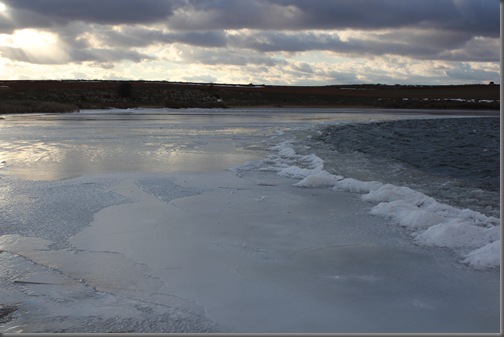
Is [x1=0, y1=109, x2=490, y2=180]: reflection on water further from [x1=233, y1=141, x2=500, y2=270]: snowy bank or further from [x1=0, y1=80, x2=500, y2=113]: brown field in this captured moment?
[x1=0, y1=80, x2=500, y2=113]: brown field

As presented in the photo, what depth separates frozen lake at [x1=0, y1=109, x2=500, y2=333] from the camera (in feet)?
11.9

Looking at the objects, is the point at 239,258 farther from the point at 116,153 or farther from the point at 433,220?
the point at 116,153

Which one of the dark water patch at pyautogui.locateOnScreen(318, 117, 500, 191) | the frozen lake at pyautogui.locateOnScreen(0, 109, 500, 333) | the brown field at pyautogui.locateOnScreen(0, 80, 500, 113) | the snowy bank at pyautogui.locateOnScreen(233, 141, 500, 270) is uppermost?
the brown field at pyautogui.locateOnScreen(0, 80, 500, 113)

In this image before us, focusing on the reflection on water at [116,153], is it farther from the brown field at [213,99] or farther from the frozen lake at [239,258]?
the brown field at [213,99]

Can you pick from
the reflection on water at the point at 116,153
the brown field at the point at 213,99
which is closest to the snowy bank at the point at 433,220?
the reflection on water at the point at 116,153

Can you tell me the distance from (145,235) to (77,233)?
806 millimetres

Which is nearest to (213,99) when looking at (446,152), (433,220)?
(446,152)

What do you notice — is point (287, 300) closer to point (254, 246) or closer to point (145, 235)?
point (254, 246)

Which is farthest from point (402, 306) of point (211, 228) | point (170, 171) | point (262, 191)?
point (170, 171)

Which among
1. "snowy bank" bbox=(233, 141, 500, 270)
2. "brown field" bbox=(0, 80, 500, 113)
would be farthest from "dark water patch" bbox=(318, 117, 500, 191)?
"brown field" bbox=(0, 80, 500, 113)

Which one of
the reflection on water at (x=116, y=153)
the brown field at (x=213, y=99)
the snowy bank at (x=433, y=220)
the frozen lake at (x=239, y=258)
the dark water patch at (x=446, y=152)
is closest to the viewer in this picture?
the frozen lake at (x=239, y=258)

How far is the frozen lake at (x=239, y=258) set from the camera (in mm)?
3629

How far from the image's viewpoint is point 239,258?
493cm

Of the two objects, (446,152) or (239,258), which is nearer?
(239,258)
